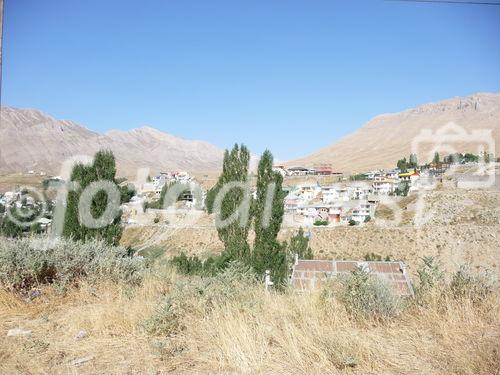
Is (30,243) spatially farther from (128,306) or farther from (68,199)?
(68,199)

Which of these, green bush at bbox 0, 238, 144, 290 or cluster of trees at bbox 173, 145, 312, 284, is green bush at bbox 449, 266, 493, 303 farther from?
cluster of trees at bbox 173, 145, 312, 284

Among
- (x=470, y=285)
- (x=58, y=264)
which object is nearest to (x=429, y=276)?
(x=470, y=285)

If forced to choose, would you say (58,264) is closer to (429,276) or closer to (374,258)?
(429,276)

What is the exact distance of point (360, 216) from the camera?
56750 millimetres

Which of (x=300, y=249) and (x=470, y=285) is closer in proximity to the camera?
(x=470, y=285)

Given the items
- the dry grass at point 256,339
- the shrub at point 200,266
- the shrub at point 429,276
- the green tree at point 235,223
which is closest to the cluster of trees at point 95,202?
the shrub at point 200,266

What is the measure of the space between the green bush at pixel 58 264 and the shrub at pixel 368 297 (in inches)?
121

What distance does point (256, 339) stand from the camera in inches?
121

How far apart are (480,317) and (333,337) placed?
1.53m

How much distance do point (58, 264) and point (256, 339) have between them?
3.36 meters

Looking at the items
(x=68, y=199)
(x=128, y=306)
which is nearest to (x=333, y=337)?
(x=128, y=306)

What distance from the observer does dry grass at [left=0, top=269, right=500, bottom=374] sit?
2.67 metres

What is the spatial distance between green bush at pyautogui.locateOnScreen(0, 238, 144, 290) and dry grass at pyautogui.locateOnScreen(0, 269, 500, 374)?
50 centimetres

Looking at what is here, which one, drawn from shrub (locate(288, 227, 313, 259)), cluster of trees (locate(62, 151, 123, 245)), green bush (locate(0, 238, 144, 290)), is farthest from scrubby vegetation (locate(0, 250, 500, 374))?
shrub (locate(288, 227, 313, 259))
